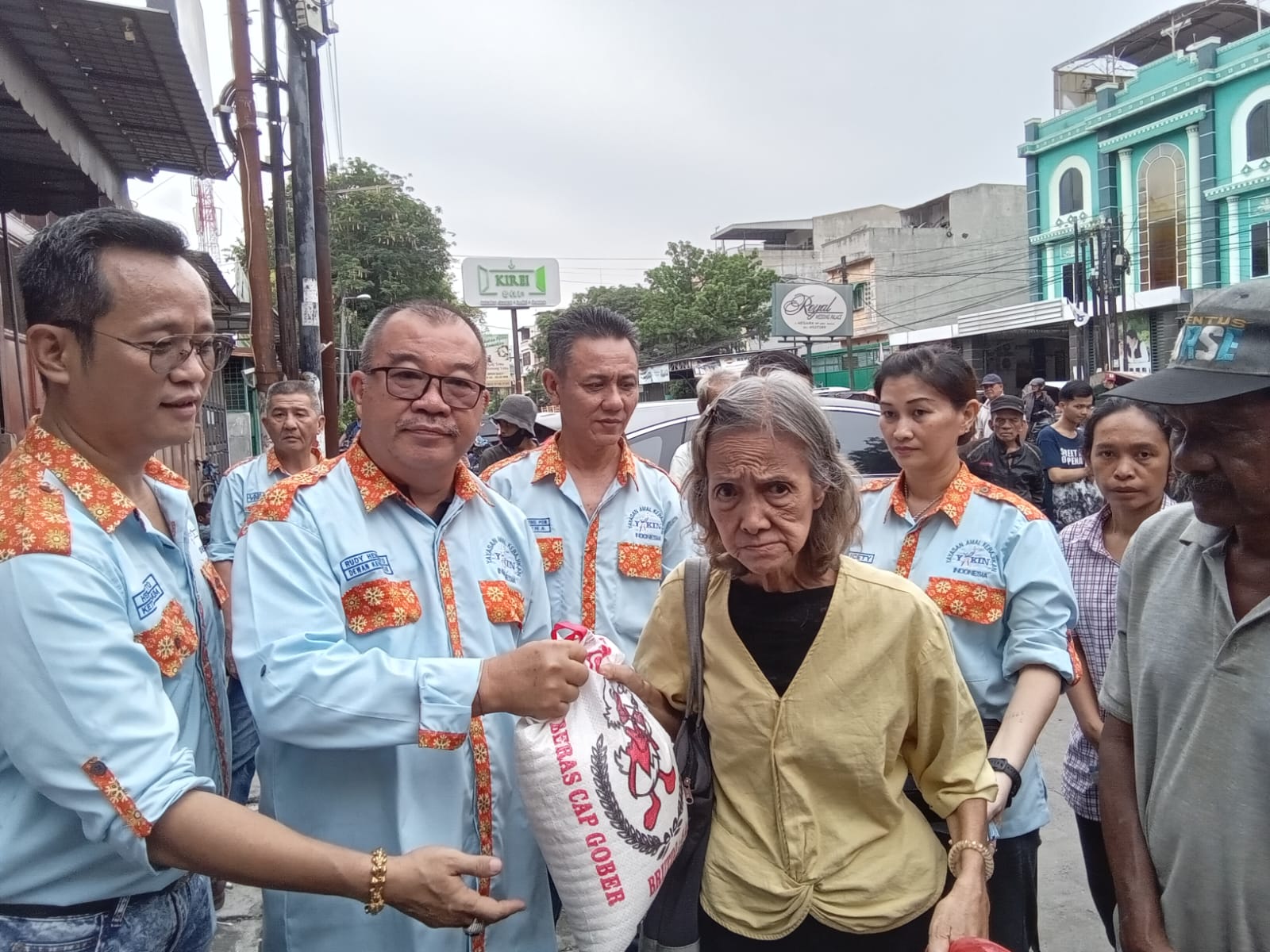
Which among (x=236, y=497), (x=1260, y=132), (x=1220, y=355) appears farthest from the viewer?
(x=1260, y=132)

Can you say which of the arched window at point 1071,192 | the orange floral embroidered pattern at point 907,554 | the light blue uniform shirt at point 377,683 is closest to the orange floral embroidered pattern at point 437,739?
the light blue uniform shirt at point 377,683

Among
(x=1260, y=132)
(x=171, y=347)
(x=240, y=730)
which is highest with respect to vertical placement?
(x=1260, y=132)

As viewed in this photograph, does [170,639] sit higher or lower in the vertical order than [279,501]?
lower

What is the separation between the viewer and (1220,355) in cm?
135

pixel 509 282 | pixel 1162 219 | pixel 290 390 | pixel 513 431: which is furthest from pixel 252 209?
pixel 1162 219

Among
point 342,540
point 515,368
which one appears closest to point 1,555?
point 342,540

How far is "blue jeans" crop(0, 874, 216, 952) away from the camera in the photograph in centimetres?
129

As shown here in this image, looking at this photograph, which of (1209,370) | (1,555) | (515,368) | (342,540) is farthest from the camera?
(515,368)

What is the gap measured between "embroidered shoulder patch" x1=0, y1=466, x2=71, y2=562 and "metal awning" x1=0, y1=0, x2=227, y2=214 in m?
3.01

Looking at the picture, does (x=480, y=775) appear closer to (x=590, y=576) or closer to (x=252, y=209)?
(x=590, y=576)

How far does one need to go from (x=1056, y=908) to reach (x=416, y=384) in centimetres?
319

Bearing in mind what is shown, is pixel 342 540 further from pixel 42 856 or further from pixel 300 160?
pixel 300 160

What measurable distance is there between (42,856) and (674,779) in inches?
40.5

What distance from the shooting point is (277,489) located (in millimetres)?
1627
